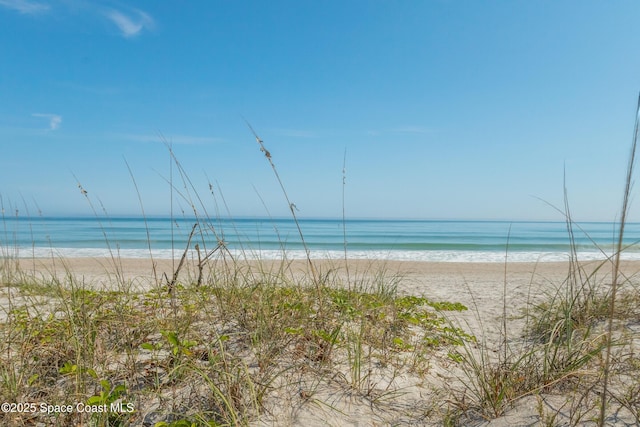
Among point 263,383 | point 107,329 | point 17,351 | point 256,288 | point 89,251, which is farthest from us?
point 89,251

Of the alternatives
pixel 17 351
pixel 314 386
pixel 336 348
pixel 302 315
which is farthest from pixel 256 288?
pixel 17 351

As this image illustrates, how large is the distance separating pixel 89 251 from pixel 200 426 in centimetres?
1738

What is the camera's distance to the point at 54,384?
209 centimetres

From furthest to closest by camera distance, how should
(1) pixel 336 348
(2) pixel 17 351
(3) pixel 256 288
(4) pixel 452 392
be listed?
(3) pixel 256 288, (1) pixel 336 348, (2) pixel 17 351, (4) pixel 452 392

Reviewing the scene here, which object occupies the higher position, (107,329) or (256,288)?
(256,288)

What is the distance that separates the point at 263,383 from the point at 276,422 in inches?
8.7

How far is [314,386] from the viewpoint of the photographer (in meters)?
2.13

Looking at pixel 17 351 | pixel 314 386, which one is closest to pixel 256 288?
pixel 314 386

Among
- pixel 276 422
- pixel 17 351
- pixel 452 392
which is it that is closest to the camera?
pixel 276 422

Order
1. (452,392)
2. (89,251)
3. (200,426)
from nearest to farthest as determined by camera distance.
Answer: (200,426) → (452,392) → (89,251)

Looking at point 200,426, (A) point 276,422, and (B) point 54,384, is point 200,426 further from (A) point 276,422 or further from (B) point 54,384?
(B) point 54,384

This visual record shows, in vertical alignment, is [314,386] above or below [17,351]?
below

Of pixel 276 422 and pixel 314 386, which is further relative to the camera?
pixel 314 386

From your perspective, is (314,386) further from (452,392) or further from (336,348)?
(452,392)
